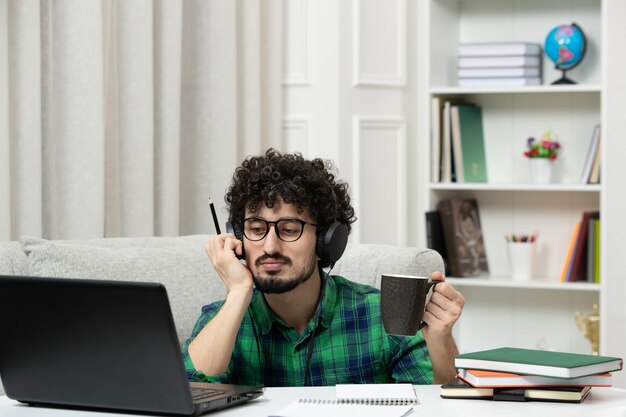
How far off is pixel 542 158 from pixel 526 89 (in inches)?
10.4

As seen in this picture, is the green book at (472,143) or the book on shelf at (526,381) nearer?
the book on shelf at (526,381)

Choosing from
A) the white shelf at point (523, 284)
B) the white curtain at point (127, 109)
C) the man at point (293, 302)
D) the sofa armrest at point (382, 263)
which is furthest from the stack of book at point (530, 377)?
the white shelf at point (523, 284)

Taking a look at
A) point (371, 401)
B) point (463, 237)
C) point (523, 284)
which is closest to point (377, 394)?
point (371, 401)

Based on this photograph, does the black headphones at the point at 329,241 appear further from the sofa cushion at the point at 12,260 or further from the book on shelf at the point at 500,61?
the book on shelf at the point at 500,61

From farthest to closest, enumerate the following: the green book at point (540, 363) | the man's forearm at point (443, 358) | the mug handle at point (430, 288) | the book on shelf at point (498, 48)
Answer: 1. the book on shelf at point (498, 48)
2. the man's forearm at point (443, 358)
3. the mug handle at point (430, 288)
4. the green book at point (540, 363)

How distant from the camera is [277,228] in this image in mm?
1820

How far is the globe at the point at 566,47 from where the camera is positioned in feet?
11.5

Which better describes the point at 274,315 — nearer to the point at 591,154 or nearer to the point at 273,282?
the point at 273,282

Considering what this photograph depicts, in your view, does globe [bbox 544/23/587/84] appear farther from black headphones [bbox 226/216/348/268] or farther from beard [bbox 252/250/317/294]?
beard [bbox 252/250/317/294]

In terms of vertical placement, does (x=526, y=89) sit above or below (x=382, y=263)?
above

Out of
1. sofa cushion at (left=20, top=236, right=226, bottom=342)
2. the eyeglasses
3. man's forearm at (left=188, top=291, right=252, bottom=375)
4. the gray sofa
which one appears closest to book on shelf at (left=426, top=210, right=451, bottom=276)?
the gray sofa

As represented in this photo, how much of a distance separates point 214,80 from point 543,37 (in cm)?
132

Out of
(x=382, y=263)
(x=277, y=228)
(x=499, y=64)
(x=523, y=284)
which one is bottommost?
(x=523, y=284)

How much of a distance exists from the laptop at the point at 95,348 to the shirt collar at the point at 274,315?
0.43 metres
